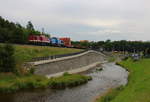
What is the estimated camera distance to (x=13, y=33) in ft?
280

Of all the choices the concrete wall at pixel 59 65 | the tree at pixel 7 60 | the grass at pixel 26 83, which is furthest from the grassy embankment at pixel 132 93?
the tree at pixel 7 60

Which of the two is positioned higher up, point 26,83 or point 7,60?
point 7,60

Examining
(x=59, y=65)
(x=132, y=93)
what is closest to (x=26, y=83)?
(x=132, y=93)

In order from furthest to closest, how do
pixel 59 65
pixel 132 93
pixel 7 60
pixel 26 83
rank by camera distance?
pixel 59 65 → pixel 7 60 → pixel 26 83 → pixel 132 93

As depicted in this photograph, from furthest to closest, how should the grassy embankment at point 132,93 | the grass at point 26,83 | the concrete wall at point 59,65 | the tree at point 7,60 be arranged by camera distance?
the concrete wall at point 59,65 → the tree at point 7,60 → the grass at point 26,83 → the grassy embankment at point 132,93

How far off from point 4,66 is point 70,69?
26961mm

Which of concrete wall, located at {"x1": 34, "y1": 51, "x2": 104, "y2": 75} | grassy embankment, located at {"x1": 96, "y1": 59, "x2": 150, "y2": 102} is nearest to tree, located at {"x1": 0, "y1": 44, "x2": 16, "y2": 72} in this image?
concrete wall, located at {"x1": 34, "y1": 51, "x2": 104, "y2": 75}

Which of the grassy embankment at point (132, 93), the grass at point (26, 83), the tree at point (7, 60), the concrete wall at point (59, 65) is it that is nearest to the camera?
the grassy embankment at point (132, 93)

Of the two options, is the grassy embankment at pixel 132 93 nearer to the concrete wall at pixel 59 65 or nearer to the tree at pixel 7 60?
the concrete wall at pixel 59 65

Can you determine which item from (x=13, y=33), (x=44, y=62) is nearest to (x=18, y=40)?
(x=13, y=33)

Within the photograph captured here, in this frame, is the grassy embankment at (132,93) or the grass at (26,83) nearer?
the grassy embankment at (132,93)

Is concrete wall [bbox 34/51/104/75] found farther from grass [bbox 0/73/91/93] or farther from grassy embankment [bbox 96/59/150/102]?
grassy embankment [bbox 96/59/150/102]

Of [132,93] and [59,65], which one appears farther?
[59,65]

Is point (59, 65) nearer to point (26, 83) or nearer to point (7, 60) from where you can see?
point (7, 60)
